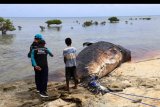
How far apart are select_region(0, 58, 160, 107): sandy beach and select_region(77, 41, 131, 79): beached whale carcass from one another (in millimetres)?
376

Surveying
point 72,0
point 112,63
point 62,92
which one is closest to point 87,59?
point 112,63

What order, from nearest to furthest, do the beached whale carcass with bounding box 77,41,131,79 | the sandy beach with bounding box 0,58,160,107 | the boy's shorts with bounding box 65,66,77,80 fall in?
the sandy beach with bounding box 0,58,160,107 → the boy's shorts with bounding box 65,66,77,80 → the beached whale carcass with bounding box 77,41,131,79

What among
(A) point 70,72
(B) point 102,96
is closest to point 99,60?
(A) point 70,72

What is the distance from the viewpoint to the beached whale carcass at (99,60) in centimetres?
898

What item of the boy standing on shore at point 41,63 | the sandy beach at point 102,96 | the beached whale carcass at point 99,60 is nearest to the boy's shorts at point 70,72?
the sandy beach at point 102,96

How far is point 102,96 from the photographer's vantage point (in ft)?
21.8

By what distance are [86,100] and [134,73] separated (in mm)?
3612

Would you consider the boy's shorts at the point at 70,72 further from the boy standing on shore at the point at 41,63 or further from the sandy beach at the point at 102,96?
the boy standing on shore at the point at 41,63

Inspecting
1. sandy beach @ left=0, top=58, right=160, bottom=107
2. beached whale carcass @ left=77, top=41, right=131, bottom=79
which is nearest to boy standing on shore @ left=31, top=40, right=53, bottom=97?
sandy beach @ left=0, top=58, right=160, bottom=107

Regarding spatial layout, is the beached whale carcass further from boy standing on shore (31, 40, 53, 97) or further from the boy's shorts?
boy standing on shore (31, 40, 53, 97)

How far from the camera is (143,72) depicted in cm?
952

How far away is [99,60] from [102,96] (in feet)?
10.4

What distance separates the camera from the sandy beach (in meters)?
6.07

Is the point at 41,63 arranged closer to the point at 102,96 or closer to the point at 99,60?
the point at 102,96
